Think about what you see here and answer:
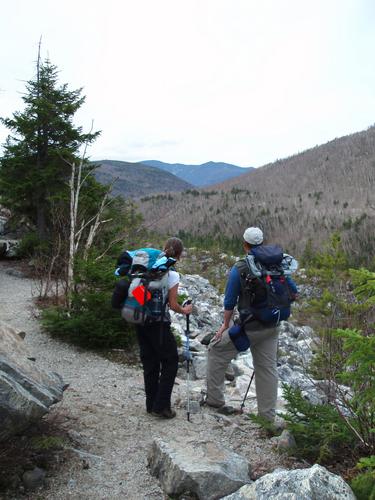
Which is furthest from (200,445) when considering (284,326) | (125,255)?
(284,326)

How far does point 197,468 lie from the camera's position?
142 inches

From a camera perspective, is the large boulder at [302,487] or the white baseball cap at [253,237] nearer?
the large boulder at [302,487]

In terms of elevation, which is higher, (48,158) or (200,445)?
(48,158)

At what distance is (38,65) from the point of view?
50.9 ft

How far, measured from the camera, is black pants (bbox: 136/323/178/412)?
476cm

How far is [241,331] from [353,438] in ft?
4.96

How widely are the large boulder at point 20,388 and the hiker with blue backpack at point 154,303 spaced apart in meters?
0.90

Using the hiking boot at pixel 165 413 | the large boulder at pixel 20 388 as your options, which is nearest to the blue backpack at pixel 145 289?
the large boulder at pixel 20 388

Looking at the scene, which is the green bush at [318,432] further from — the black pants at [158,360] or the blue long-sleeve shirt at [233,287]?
the black pants at [158,360]

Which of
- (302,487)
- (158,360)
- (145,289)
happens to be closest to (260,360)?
(158,360)

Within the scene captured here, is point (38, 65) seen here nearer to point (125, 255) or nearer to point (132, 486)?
point (125, 255)

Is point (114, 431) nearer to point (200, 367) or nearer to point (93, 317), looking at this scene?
point (200, 367)

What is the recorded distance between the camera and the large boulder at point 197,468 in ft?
11.6

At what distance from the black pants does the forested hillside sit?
1251 inches
